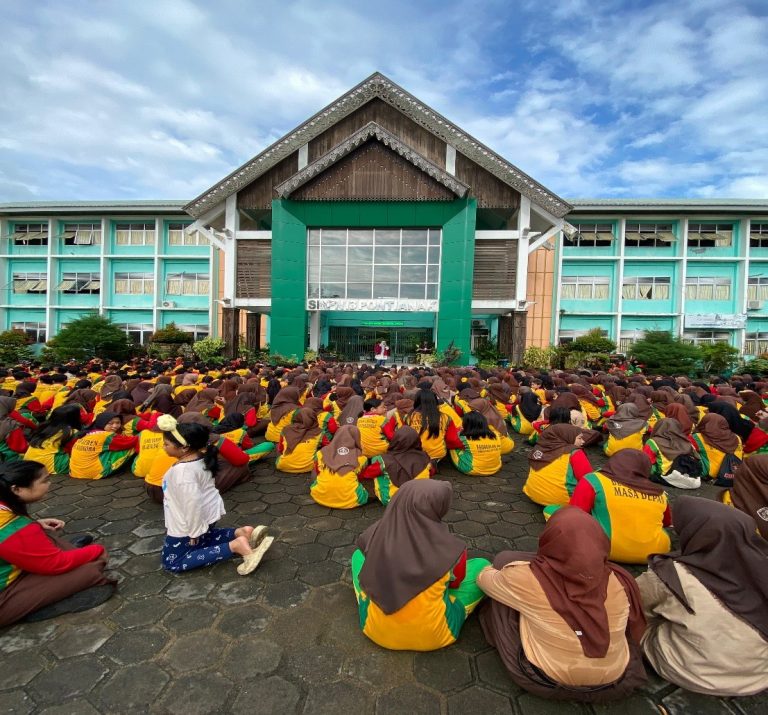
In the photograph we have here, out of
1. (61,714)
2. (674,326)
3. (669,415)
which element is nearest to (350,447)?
(61,714)

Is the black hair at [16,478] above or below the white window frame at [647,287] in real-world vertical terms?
below

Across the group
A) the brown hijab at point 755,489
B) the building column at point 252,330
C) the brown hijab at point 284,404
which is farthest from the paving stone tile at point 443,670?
the building column at point 252,330

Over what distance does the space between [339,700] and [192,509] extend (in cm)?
164

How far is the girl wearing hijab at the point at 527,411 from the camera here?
7.21 meters

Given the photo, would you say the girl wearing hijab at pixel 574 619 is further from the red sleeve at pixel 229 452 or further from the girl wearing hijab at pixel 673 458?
the girl wearing hijab at pixel 673 458

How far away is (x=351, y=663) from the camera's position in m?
2.25

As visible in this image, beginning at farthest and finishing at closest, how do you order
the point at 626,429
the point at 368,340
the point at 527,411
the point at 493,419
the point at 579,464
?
1. the point at 368,340
2. the point at 527,411
3. the point at 493,419
4. the point at 626,429
5. the point at 579,464

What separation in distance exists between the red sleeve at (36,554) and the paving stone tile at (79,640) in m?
0.37

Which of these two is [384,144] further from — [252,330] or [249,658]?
[249,658]

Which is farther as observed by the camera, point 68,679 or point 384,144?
point 384,144

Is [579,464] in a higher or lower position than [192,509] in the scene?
higher

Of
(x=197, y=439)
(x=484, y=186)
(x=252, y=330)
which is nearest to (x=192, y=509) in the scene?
(x=197, y=439)

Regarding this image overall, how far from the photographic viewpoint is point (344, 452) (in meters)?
4.35

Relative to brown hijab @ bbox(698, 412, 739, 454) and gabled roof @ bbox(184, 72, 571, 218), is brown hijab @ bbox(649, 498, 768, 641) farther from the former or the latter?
gabled roof @ bbox(184, 72, 571, 218)
